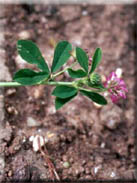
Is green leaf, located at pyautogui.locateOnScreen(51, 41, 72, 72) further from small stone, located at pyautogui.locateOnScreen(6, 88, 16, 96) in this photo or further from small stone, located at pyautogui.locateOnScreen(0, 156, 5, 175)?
small stone, located at pyautogui.locateOnScreen(0, 156, 5, 175)

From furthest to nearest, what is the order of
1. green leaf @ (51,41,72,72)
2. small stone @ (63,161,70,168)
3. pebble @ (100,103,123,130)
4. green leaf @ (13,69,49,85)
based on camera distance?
pebble @ (100,103,123,130)
small stone @ (63,161,70,168)
green leaf @ (51,41,72,72)
green leaf @ (13,69,49,85)

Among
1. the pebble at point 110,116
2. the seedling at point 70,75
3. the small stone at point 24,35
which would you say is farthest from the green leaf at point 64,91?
the small stone at point 24,35


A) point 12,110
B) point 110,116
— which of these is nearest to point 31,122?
point 12,110

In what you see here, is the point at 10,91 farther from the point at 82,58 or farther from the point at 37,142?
the point at 82,58

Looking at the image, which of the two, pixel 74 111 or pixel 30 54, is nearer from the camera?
pixel 30 54

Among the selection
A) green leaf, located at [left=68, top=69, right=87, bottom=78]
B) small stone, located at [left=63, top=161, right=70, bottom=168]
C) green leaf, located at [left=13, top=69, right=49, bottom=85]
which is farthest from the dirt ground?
green leaf, located at [left=68, top=69, right=87, bottom=78]

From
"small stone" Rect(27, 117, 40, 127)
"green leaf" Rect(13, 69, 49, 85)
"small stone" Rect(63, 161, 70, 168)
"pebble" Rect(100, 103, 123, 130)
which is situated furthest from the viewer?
"pebble" Rect(100, 103, 123, 130)
